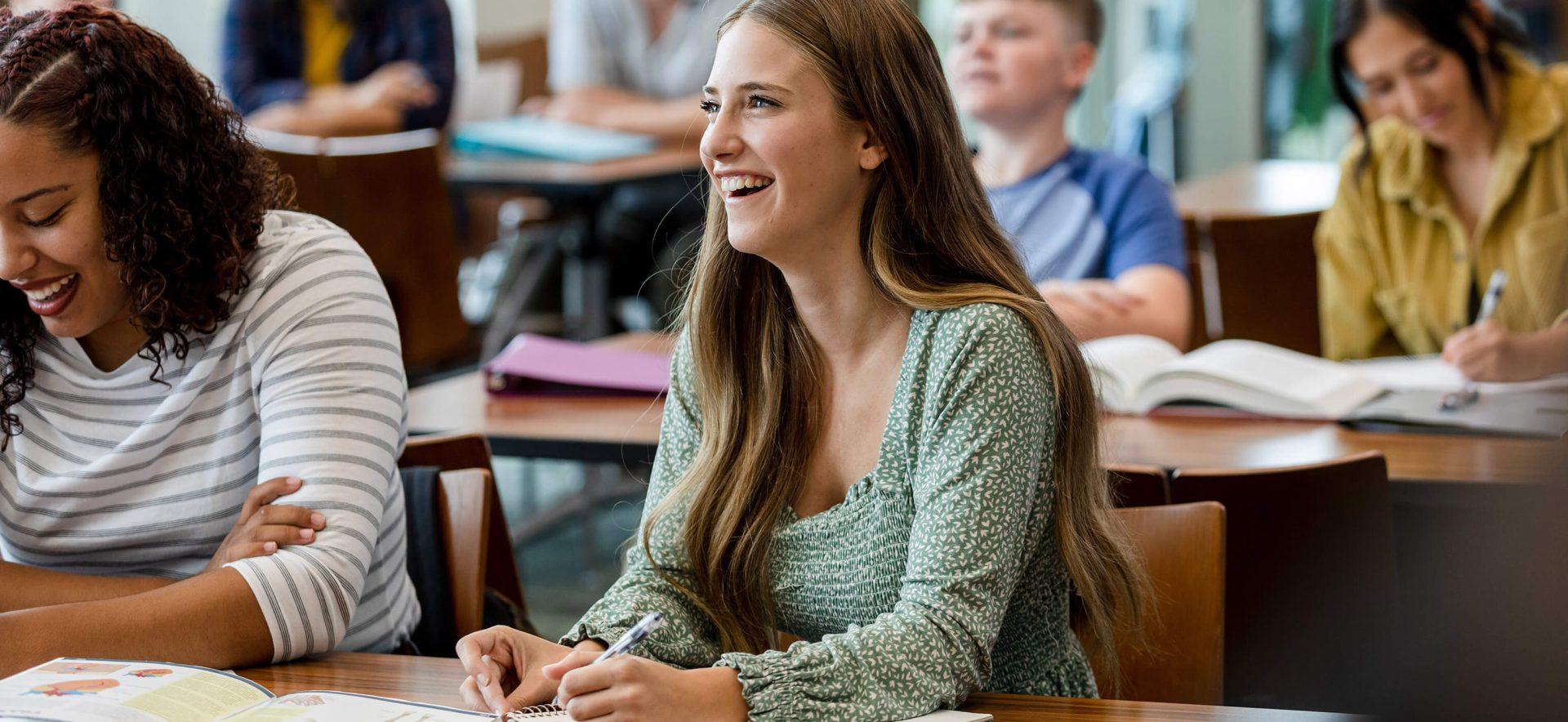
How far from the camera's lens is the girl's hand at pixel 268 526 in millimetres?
1381

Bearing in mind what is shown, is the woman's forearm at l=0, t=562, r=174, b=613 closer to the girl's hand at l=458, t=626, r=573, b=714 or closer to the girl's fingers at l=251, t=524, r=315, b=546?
the girl's fingers at l=251, t=524, r=315, b=546

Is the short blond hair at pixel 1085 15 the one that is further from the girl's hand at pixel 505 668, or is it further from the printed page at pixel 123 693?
the printed page at pixel 123 693

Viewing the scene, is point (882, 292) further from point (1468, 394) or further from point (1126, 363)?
point (1468, 394)

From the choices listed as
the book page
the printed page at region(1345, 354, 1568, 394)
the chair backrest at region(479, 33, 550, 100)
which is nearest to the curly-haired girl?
the book page

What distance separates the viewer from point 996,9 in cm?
281

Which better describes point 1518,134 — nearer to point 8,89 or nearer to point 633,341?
point 633,341

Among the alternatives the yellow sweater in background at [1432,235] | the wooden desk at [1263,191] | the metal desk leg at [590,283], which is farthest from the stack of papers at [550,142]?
the yellow sweater in background at [1432,235]

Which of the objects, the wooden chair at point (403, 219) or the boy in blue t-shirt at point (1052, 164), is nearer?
the boy in blue t-shirt at point (1052, 164)

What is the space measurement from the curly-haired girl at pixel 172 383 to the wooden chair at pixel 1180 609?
28.4 inches

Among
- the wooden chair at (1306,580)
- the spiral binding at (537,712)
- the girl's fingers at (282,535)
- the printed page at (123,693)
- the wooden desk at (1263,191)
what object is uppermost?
the wooden desk at (1263,191)

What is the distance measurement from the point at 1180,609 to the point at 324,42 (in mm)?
4128

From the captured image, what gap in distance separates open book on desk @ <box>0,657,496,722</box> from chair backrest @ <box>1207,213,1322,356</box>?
2.25 metres

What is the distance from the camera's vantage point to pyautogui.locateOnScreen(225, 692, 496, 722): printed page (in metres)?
1.12

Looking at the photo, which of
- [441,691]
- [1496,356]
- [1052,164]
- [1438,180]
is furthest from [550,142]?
[441,691]
